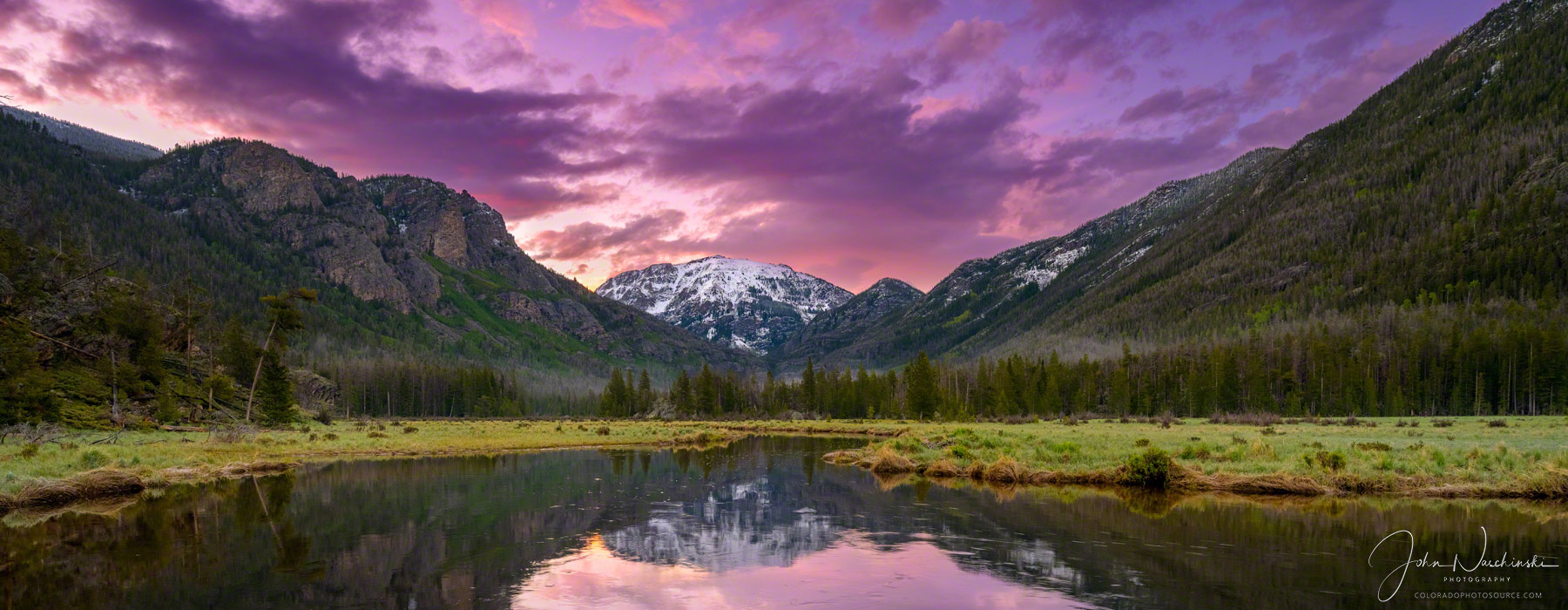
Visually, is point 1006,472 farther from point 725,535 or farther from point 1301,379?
point 1301,379

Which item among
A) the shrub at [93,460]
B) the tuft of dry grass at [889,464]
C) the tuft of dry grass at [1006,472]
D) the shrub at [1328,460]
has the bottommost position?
the tuft of dry grass at [889,464]

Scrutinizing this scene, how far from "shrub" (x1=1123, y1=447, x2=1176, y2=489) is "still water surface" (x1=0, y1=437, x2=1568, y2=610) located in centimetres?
302

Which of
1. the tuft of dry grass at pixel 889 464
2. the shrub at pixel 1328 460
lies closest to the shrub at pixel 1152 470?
the shrub at pixel 1328 460

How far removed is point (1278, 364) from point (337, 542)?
13038 centimetres

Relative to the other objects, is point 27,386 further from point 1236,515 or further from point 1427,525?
point 1427,525

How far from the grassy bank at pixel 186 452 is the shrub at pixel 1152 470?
4199cm

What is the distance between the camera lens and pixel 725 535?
2297 cm

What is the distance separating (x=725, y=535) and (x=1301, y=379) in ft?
413

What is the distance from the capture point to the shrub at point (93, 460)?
3136cm

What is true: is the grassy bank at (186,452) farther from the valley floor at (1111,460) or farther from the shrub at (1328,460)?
the shrub at (1328,460)

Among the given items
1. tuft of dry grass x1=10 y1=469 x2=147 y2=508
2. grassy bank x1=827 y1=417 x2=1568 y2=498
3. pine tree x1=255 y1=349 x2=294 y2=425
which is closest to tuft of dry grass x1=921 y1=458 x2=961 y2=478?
grassy bank x1=827 y1=417 x2=1568 y2=498

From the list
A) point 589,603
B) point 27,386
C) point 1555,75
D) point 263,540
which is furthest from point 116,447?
point 1555,75

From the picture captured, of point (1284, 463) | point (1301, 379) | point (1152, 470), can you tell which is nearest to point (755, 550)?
point (1152, 470)

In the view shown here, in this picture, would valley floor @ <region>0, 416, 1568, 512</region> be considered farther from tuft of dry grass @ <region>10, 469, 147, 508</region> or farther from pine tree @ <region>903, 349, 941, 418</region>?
pine tree @ <region>903, 349, 941, 418</region>
